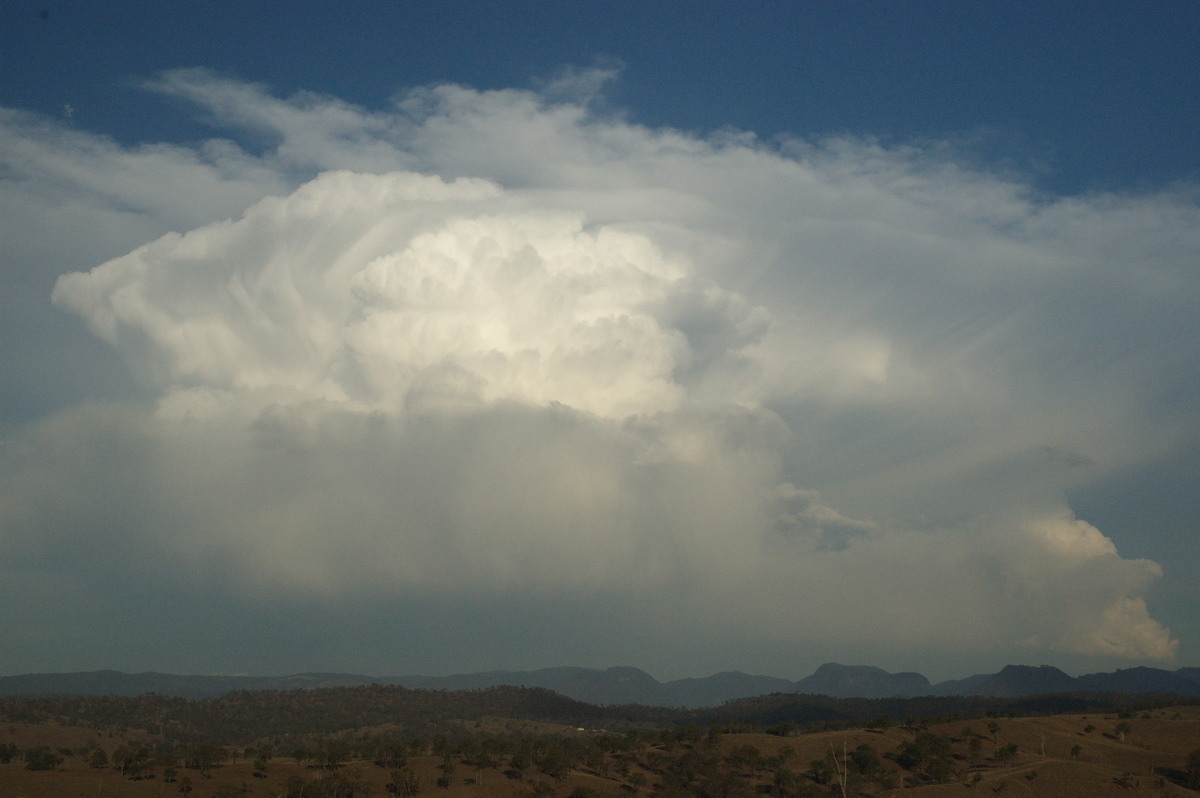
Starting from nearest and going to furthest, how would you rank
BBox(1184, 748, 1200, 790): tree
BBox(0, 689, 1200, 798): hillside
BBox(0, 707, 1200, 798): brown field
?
BBox(0, 707, 1200, 798): brown field < BBox(0, 689, 1200, 798): hillside < BBox(1184, 748, 1200, 790): tree

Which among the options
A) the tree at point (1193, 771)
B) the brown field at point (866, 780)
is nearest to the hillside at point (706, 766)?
the brown field at point (866, 780)

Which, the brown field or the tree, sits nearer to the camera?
the brown field

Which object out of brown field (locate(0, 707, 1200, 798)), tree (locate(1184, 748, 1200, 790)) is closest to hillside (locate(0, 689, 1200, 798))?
brown field (locate(0, 707, 1200, 798))

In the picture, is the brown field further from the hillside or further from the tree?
the tree

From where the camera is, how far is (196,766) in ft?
392

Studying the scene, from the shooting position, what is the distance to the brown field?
4299 inches

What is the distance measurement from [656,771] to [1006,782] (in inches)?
2080

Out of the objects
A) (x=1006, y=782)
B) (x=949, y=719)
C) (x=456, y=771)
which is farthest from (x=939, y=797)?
(x=456, y=771)

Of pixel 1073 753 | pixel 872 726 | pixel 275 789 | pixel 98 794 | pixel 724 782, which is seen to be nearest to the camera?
pixel 98 794

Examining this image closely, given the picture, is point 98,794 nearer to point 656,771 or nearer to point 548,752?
point 548,752

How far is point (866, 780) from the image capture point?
417 feet

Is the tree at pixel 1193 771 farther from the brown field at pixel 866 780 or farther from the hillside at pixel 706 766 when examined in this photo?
the brown field at pixel 866 780

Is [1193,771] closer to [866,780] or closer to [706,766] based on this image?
[866,780]

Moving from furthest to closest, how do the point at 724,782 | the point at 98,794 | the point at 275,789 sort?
the point at 724,782
the point at 275,789
the point at 98,794
